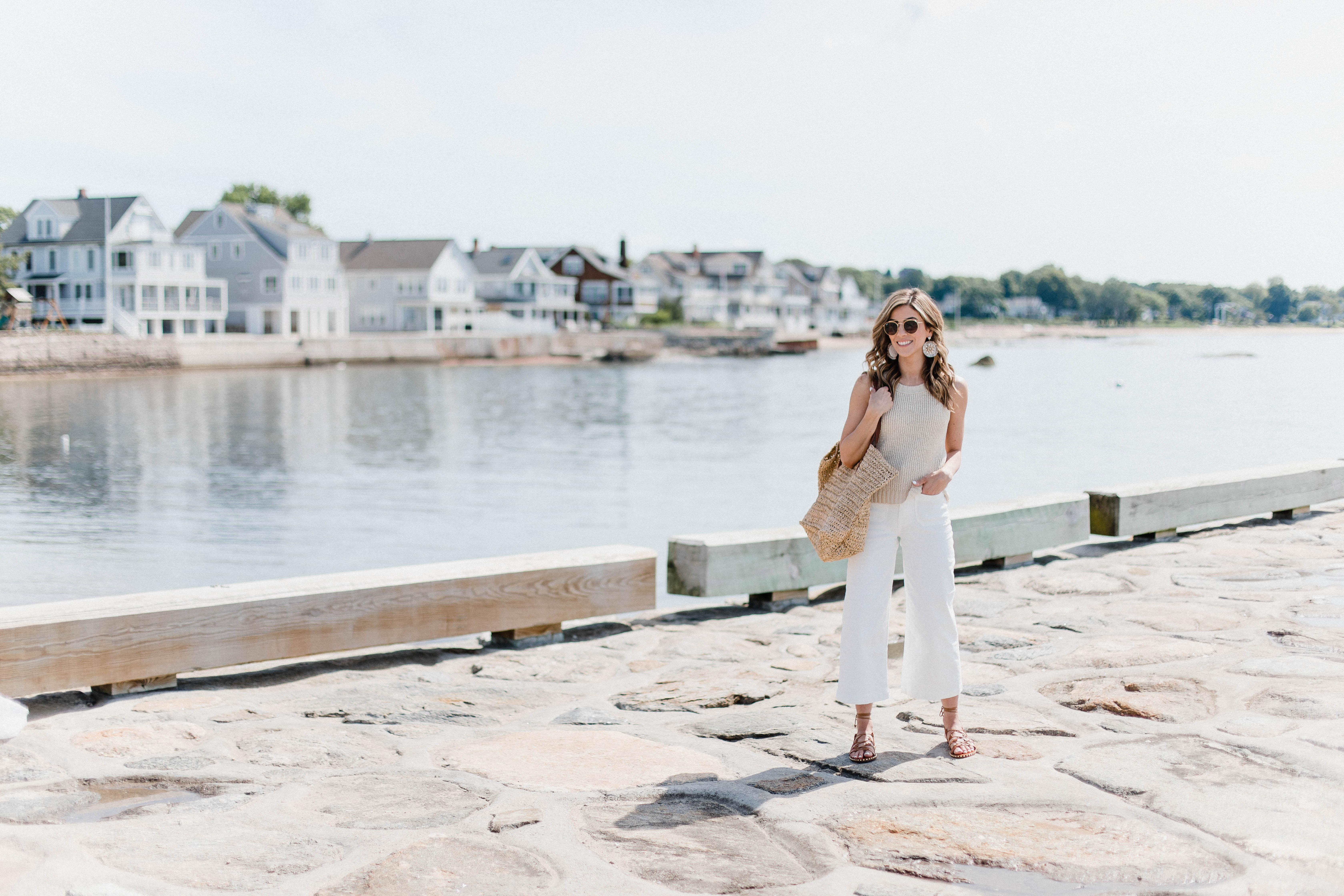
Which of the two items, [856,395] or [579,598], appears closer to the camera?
[856,395]

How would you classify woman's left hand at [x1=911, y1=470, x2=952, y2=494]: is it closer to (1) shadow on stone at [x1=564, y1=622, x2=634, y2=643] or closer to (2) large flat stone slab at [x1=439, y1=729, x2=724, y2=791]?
(2) large flat stone slab at [x1=439, y1=729, x2=724, y2=791]

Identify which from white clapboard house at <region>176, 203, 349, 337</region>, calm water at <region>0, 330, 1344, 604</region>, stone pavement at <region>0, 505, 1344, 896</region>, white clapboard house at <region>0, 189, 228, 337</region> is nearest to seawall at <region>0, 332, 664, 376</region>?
calm water at <region>0, 330, 1344, 604</region>

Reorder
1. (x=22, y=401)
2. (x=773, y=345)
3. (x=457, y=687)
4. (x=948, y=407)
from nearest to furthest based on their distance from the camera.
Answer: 1. (x=948, y=407)
2. (x=457, y=687)
3. (x=22, y=401)
4. (x=773, y=345)

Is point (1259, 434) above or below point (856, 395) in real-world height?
below

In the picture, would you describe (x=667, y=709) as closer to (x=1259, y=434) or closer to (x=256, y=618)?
(x=256, y=618)

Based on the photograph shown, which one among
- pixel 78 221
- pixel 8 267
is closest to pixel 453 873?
pixel 8 267

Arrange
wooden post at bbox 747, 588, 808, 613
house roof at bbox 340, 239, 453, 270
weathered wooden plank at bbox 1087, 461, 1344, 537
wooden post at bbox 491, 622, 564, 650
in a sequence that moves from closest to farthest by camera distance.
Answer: wooden post at bbox 491, 622, 564, 650
wooden post at bbox 747, 588, 808, 613
weathered wooden plank at bbox 1087, 461, 1344, 537
house roof at bbox 340, 239, 453, 270

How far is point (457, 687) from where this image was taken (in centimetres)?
593

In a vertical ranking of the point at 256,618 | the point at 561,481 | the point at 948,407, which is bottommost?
the point at 561,481

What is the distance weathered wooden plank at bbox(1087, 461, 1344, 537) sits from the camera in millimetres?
9531

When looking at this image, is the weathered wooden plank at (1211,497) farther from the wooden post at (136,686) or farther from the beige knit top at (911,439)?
the wooden post at (136,686)

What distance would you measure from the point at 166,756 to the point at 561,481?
22.6 m

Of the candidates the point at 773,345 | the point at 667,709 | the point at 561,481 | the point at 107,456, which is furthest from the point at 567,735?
the point at 773,345

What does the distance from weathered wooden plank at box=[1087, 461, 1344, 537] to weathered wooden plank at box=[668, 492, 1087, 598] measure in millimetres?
389
